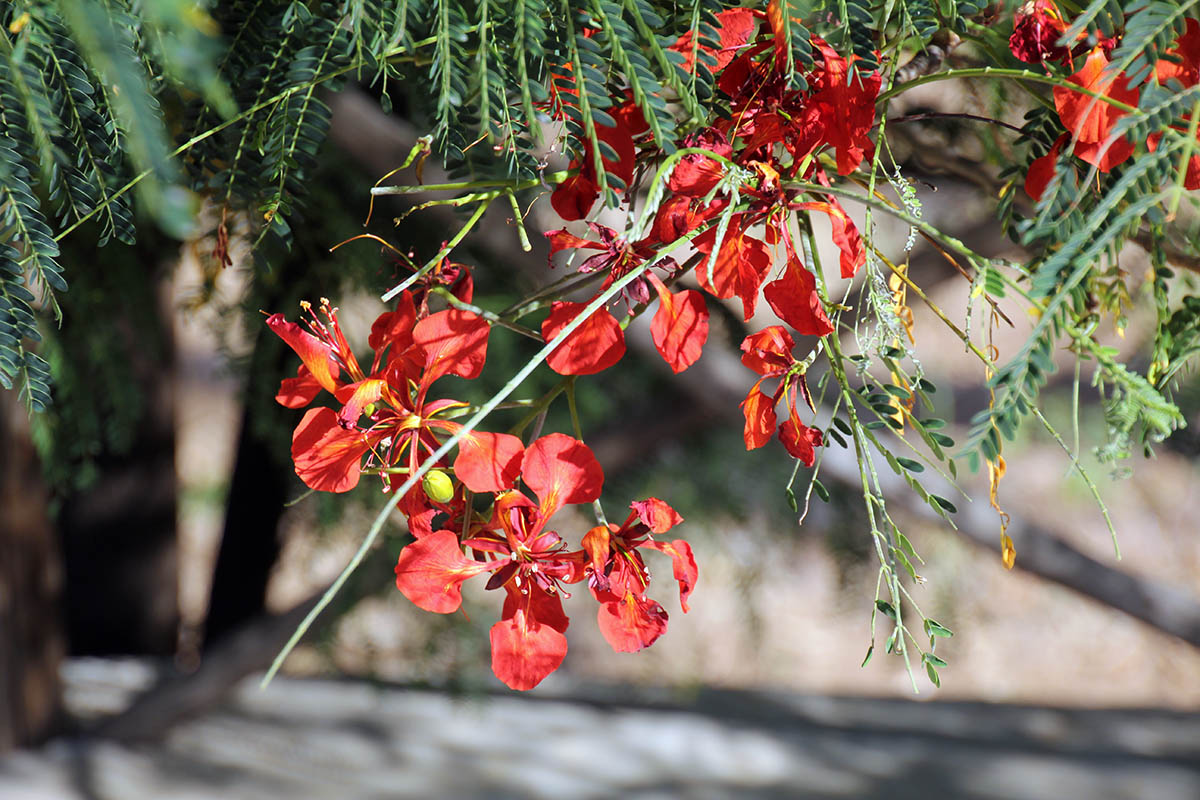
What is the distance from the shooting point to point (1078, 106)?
18 cm

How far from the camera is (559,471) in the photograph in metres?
0.20

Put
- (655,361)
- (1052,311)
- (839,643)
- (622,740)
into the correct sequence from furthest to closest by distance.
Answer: (839,643) → (622,740) → (655,361) → (1052,311)

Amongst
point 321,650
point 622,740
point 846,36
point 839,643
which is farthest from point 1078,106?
point 839,643

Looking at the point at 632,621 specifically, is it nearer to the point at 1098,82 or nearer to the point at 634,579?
the point at 634,579

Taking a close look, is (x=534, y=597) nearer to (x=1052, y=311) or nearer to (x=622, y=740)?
(x=1052, y=311)

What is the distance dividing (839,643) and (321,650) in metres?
1.33

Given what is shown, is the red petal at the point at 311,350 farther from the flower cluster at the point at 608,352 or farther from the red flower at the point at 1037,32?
the red flower at the point at 1037,32

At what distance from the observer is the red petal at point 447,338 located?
21cm

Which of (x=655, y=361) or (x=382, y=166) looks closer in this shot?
(x=382, y=166)

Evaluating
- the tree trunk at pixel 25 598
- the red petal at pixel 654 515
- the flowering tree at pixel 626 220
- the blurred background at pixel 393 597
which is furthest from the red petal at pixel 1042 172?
the tree trunk at pixel 25 598

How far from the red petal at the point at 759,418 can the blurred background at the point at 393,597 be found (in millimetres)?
408

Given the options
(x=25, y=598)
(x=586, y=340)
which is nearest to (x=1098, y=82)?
(x=586, y=340)

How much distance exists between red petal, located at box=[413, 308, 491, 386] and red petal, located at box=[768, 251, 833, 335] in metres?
0.06

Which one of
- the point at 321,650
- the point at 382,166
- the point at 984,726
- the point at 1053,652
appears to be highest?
the point at 382,166
